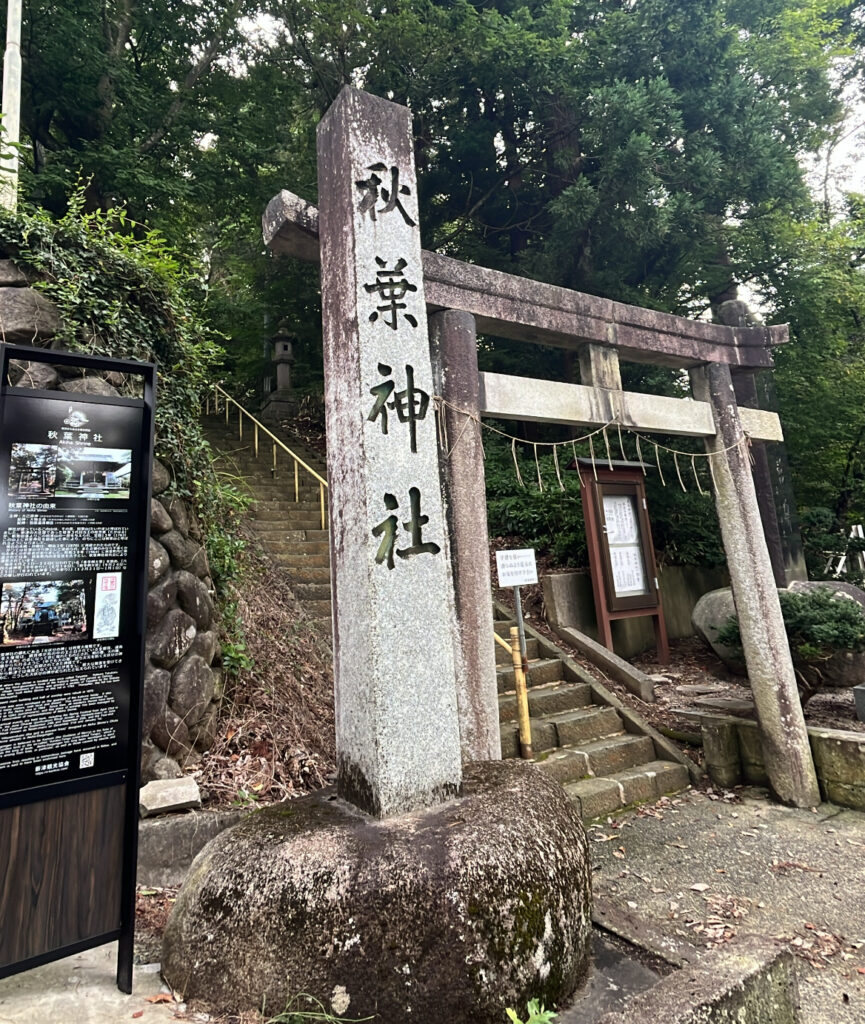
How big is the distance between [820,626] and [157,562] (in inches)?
259

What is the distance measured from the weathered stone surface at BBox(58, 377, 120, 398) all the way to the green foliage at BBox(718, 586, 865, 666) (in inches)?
277

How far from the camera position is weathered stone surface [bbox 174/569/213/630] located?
439cm

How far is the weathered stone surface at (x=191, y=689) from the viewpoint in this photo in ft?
13.3

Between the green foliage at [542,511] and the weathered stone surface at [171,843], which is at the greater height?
the green foliage at [542,511]

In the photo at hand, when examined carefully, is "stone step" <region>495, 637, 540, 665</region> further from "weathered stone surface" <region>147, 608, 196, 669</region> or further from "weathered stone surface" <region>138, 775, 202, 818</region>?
"weathered stone surface" <region>138, 775, 202, 818</region>

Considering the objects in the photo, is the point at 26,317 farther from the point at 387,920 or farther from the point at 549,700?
the point at 549,700

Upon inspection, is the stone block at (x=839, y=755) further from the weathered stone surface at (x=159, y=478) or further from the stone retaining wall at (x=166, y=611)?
the weathered stone surface at (x=159, y=478)

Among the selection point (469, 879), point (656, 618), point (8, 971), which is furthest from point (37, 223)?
point (656, 618)

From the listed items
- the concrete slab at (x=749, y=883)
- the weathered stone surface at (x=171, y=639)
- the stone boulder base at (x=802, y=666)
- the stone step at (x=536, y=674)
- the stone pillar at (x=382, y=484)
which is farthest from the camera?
the stone boulder base at (x=802, y=666)

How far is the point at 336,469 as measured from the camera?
125 inches

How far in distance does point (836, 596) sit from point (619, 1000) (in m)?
6.25

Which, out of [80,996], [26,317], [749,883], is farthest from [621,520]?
[80,996]

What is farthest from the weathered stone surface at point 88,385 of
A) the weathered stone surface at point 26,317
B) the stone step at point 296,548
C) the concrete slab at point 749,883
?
the concrete slab at point 749,883

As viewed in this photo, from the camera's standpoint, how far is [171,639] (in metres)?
4.14
